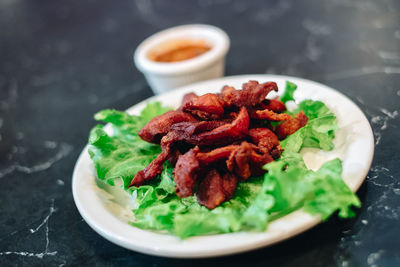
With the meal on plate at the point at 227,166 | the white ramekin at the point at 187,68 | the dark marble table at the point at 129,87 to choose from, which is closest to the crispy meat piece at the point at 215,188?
the meal on plate at the point at 227,166

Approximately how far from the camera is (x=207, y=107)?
6.49ft

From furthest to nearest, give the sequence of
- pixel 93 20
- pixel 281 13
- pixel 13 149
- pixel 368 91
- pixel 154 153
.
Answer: pixel 93 20 → pixel 281 13 → pixel 13 149 → pixel 368 91 → pixel 154 153

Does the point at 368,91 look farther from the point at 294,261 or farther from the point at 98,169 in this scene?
the point at 98,169

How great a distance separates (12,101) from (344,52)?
11.1 ft

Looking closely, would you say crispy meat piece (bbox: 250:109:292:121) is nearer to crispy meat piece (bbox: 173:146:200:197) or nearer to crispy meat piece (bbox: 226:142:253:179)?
crispy meat piece (bbox: 226:142:253:179)

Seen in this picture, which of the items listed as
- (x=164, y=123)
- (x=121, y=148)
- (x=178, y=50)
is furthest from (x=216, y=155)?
(x=178, y=50)

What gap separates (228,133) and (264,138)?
202 mm

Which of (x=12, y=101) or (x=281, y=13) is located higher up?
(x=281, y=13)

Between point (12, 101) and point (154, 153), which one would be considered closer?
point (154, 153)

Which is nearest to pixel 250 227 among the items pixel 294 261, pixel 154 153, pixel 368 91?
pixel 294 261

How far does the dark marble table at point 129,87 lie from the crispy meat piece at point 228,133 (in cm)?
57

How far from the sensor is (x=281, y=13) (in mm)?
4328

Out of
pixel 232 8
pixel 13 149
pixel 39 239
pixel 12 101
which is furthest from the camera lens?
pixel 232 8

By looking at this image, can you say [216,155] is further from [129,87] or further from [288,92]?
[129,87]
